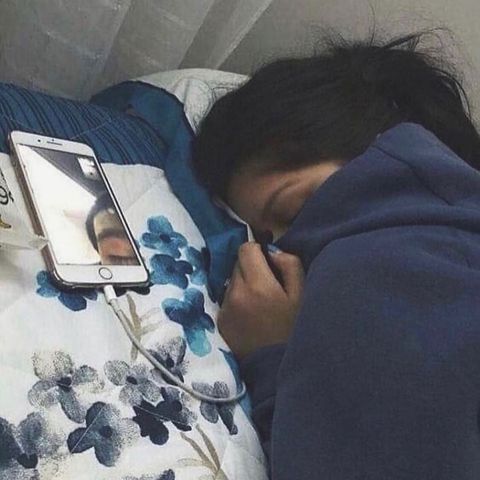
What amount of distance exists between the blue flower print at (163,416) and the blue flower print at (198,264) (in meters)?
0.15

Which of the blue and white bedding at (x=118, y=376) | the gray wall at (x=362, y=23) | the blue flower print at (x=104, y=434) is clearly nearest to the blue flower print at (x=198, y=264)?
the blue and white bedding at (x=118, y=376)

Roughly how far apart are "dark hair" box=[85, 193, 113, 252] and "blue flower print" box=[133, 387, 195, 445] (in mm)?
140

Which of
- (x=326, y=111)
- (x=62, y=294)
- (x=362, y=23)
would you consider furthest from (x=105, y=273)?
(x=362, y=23)

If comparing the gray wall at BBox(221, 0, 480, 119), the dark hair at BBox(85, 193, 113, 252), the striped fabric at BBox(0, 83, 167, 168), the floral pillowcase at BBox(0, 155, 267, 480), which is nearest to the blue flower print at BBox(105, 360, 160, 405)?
the floral pillowcase at BBox(0, 155, 267, 480)

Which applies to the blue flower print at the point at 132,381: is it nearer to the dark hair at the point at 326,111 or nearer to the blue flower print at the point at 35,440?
the blue flower print at the point at 35,440

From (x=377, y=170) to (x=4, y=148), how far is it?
0.31 meters

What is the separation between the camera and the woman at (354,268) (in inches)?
24.2

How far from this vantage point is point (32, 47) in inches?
41.4

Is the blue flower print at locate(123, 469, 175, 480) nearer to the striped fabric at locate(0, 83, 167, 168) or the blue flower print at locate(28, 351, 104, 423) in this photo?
the blue flower print at locate(28, 351, 104, 423)

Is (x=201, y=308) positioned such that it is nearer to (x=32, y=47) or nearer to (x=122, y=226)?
(x=122, y=226)

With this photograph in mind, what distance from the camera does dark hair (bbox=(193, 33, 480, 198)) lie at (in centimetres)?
92

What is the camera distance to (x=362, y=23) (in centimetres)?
125

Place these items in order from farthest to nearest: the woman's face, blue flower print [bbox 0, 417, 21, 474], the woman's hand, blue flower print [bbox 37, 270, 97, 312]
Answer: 1. the woman's face
2. the woman's hand
3. blue flower print [bbox 37, 270, 97, 312]
4. blue flower print [bbox 0, 417, 21, 474]

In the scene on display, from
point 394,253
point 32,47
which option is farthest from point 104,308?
point 32,47
